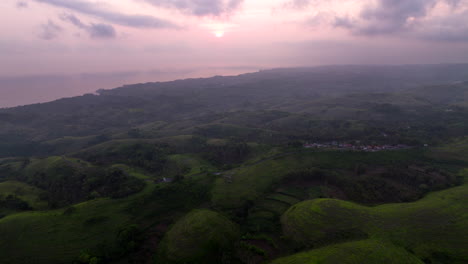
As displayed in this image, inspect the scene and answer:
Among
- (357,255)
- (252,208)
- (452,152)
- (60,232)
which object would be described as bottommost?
(452,152)

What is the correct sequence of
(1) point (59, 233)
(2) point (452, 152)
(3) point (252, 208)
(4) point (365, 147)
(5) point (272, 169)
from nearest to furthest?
→ (1) point (59, 233), (3) point (252, 208), (5) point (272, 169), (2) point (452, 152), (4) point (365, 147)

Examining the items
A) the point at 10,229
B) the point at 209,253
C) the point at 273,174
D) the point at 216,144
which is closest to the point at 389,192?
the point at 273,174

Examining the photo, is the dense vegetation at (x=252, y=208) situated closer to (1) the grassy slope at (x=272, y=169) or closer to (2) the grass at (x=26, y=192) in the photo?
(2) the grass at (x=26, y=192)

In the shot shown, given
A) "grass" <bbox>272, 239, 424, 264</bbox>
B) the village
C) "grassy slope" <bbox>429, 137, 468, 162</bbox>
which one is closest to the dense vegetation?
"grass" <bbox>272, 239, 424, 264</bbox>

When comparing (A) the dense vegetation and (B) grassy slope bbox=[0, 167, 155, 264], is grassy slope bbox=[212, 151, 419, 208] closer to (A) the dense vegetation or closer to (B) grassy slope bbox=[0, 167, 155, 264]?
(A) the dense vegetation

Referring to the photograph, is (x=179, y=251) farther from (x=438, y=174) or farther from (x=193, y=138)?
(x=193, y=138)

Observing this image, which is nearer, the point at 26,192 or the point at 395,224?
the point at 395,224

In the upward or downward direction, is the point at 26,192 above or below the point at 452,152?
above

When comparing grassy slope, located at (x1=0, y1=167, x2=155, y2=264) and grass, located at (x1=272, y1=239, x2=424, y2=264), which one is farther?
grassy slope, located at (x1=0, y1=167, x2=155, y2=264)

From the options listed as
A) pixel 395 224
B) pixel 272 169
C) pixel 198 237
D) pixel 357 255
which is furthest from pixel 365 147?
pixel 198 237

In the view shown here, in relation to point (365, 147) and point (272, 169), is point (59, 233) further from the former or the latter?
point (365, 147)
